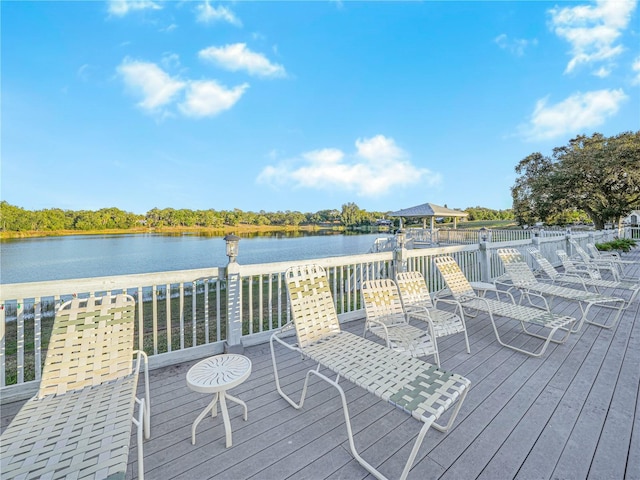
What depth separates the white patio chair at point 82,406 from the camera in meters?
1.19

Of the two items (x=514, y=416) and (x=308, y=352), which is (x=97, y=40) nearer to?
(x=308, y=352)

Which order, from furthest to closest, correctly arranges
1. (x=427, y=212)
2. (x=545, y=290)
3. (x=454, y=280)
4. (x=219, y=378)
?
(x=427, y=212), (x=545, y=290), (x=454, y=280), (x=219, y=378)

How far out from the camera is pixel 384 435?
1.94 metres

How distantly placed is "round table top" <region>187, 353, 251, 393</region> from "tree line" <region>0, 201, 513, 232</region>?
124 feet

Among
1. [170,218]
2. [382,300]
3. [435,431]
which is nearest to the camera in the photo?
[435,431]

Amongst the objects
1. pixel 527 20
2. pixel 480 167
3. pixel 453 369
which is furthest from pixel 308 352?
pixel 480 167

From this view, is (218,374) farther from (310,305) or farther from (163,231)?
(163,231)

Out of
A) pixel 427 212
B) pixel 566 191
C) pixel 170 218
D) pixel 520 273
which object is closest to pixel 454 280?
pixel 520 273

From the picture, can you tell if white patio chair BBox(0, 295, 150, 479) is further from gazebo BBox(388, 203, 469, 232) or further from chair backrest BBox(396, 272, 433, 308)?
gazebo BBox(388, 203, 469, 232)

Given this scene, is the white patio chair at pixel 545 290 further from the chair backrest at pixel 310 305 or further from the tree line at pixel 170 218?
the tree line at pixel 170 218

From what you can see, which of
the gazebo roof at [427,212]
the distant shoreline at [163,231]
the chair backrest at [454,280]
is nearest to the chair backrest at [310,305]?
the chair backrest at [454,280]

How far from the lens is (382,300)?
126 inches

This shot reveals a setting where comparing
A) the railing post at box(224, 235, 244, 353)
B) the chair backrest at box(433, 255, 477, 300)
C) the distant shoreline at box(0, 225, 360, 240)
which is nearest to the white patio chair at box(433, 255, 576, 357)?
the chair backrest at box(433, 255, 477, 300)

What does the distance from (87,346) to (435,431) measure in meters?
2.54
